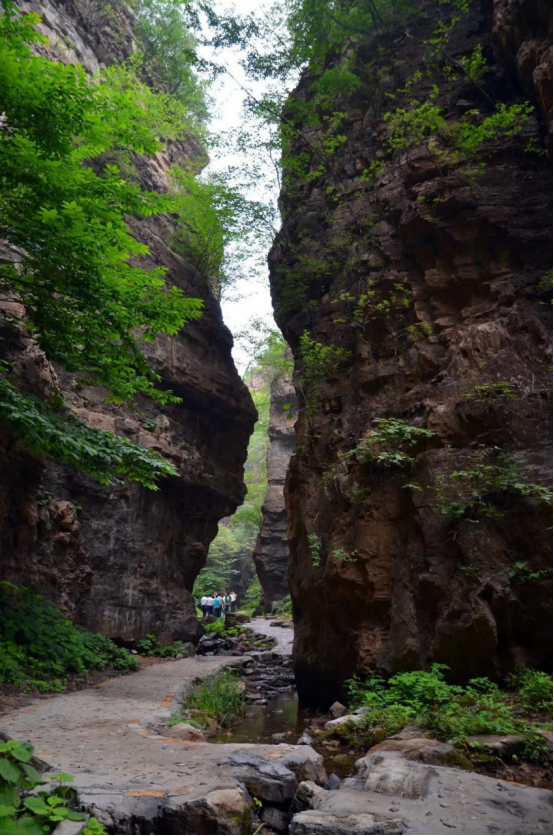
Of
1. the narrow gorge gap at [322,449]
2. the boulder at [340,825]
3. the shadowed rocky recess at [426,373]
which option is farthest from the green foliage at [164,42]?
the boulder at [340,825]

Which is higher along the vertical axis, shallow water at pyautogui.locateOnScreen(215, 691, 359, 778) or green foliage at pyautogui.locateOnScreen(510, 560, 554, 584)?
green foliage at pyautogui.locateOnScreen(510, 560, 554, 584)

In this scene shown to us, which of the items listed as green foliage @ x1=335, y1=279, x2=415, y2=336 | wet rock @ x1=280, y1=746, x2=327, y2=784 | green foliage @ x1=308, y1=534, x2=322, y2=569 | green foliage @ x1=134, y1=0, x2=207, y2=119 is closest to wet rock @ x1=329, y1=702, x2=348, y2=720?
green foliage @ x1=308, y1=534, x2=322, y2=569

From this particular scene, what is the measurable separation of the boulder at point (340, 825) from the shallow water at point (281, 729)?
2.10m

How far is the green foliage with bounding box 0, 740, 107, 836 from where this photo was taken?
3533 mm

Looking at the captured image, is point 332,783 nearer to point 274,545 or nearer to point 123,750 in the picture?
point 123,750

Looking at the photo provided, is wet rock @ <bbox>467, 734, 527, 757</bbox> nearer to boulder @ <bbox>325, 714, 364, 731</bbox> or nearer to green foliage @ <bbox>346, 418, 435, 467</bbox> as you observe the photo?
boulder @ <bbox>325, 714, 364, 731</bbox>

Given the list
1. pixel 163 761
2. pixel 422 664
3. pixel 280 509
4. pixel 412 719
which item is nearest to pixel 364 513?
pixel 422 664

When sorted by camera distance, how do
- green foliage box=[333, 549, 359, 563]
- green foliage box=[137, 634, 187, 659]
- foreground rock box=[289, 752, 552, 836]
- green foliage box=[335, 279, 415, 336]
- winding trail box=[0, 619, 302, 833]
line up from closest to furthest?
foreground rock box=[289, 752, 552, 836]
winding trail box=[0, 619, 302, 833]
green foliage box=[333, 549, 359, 563]
green foliage box=[335, 279, 415, 336]
green foliage box=[137, 634, 187, 659]

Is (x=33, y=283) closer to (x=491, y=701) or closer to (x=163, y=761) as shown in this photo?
(x=163, y=761)

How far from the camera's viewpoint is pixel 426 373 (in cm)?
880

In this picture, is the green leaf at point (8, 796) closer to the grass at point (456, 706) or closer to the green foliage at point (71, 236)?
the grass at point (456, 706)

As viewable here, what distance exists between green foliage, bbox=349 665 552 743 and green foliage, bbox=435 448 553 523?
4.02 ft

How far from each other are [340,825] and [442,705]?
291 cm

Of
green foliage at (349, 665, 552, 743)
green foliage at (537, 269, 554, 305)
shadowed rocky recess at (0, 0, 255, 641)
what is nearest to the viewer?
green foliage at (537, 269, 554, 305)
